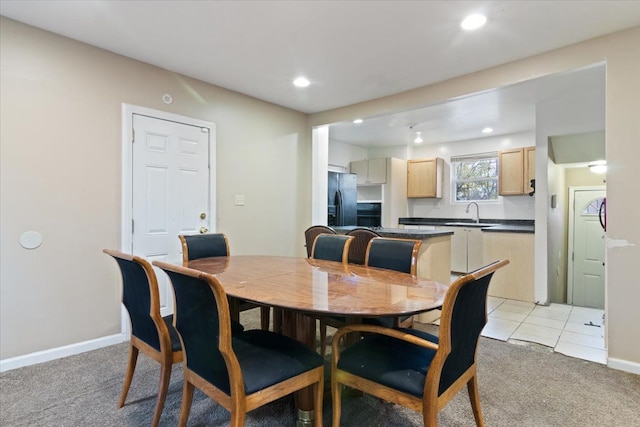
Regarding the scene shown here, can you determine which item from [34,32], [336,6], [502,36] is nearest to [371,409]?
[336,6]

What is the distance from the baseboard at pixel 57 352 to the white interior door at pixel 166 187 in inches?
20.2

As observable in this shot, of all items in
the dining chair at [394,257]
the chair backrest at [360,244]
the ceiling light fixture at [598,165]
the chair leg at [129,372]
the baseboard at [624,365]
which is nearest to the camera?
the chair leg at [129,372]

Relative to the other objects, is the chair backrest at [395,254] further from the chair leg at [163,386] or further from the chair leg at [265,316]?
the chair leg at [163,386]

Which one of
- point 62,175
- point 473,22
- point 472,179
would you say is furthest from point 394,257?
point 472,179

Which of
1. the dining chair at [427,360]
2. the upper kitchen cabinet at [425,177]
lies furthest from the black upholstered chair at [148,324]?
the upper kitchen cabinet at [425,177]

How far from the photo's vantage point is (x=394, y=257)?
7.41 feet

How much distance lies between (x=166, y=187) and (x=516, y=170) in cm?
499

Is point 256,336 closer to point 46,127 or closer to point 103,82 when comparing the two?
point 46,127

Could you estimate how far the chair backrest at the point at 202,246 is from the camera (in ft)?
8.80

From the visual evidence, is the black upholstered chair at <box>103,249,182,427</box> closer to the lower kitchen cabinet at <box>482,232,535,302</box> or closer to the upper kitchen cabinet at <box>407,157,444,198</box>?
the lower kitchen cabinet at <box>482,232,535,302</box>

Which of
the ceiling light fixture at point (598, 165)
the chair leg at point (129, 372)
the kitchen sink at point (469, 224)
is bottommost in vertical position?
the chair leg at point (129, 372)

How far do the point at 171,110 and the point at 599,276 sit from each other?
233 inches

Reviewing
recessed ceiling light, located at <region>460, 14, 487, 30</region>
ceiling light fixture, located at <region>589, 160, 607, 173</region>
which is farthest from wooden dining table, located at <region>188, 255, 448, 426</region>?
ceiling light fixture, located at <region>589, 160, 607, 173</region>

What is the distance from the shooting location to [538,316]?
362cm
